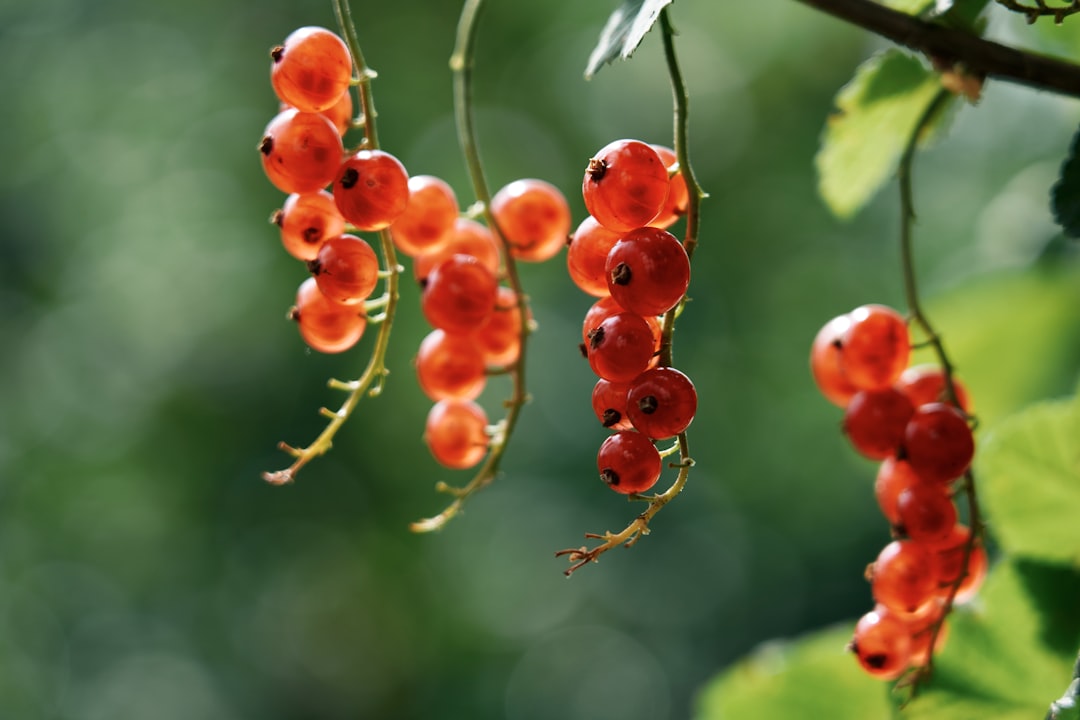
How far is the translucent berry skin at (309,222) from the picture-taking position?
0.73 metres


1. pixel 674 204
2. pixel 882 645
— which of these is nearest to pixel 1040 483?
pixel 882 645

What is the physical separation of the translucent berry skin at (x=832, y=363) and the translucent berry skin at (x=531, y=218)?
8.6 inches

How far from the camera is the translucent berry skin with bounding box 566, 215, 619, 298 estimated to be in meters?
0.65

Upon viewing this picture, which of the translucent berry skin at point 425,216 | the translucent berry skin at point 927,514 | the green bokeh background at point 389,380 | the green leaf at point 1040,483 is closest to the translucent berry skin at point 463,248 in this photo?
the translucent berry skin at point 425,216

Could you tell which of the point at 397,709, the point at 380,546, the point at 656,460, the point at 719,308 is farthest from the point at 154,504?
the point at 656,460

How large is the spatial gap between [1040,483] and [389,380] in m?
4.59

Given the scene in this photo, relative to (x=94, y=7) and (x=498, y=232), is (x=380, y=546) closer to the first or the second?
(x=94, y=7)

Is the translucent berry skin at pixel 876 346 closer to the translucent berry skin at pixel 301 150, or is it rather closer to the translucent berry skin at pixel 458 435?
the translucent berry skin at pixel 458 435

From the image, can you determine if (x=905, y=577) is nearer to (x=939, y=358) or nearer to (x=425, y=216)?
(x=939, y=358)

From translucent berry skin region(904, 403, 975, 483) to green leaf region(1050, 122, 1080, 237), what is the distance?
0.47ft

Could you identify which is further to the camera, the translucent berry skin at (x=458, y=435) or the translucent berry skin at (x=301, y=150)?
the translucent berry skin at (x=458, y=435)

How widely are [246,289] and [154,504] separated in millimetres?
1536

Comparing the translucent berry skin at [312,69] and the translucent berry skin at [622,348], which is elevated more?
the translucent berry skin at [312,69]

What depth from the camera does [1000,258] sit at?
1312mm
